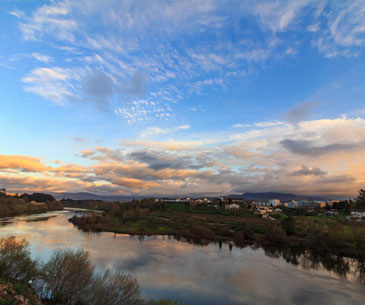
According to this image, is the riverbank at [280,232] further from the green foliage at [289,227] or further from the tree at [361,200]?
the tree at [361,200]

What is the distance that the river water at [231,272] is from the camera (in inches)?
1015

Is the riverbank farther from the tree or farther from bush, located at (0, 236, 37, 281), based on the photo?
bush, located at (0, 236, 37, 281)

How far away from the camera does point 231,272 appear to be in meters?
34.0

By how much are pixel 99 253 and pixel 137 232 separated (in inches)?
1105

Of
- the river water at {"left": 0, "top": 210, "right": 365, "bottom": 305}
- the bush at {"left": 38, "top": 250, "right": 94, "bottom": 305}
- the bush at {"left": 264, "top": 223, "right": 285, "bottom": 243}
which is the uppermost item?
the bush at {"left": 38, "top": 250, "right": 94, "bottom": 305}

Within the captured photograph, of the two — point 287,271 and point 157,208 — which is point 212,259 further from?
point 157,208

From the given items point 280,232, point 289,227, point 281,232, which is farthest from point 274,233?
point 289,227

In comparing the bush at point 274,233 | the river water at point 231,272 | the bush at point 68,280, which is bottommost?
the river water at point 231,272

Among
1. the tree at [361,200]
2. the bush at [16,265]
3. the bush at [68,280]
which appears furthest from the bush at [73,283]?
the tree at [361,200]

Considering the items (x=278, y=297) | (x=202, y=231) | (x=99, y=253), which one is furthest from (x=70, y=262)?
(x=202, y=231)

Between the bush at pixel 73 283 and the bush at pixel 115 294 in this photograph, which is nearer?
the bush at pixel 115 294

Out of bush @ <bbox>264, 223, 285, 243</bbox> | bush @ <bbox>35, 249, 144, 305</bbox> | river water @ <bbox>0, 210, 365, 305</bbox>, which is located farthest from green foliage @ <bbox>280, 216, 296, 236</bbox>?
bush @ <bbox>35, 249, 144, 305</bbox>

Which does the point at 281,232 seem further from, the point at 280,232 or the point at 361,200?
the point at 361,200

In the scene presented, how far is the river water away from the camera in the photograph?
84.6ft
